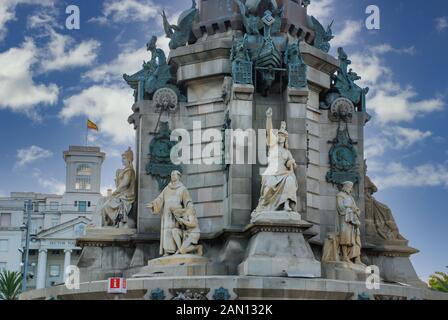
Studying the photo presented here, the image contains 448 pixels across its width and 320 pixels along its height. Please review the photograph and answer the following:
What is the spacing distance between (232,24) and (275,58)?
2.39 metres

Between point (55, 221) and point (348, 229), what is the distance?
83.7m

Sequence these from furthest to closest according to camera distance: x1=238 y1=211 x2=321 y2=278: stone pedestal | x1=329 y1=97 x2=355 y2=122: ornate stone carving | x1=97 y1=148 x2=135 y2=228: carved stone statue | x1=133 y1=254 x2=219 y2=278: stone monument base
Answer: x1=329 y1=97 x2=355 y2=122: ornate stone carving < x1=97 y1=148 x2=135 y2=228: carved stone statue < x1=133 y1=254 x2=219 y2=278: stone monument base < x1=238 y1=211 x2=321 y2=278: stone pedestal

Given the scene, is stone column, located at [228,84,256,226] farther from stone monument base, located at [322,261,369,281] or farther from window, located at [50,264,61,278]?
window, located at [50,264,61,278]

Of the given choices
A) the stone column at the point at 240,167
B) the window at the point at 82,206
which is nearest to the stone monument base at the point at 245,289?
the stone column at the point at 240,167

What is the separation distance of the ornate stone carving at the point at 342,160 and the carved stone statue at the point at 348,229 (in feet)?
4.96

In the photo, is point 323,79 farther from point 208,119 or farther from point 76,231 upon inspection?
point 76,231

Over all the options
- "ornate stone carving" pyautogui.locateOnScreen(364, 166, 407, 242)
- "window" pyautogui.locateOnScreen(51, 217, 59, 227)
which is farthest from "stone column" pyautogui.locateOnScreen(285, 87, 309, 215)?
"window" pyautogui.locateOnScreen(51, 217, 59, 227)

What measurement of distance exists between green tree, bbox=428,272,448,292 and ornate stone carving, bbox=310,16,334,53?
2233 cm

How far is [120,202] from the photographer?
29.4 metres

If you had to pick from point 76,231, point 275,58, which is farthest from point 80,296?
point 76,231

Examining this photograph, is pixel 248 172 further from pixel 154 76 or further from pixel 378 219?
pixel 378 219

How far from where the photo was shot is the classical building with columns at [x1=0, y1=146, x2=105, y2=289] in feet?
323

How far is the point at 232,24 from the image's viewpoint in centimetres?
3017
